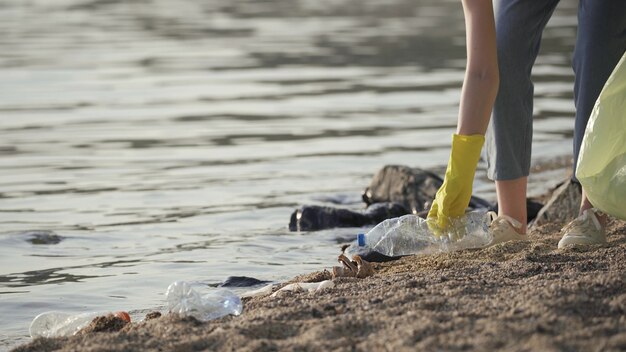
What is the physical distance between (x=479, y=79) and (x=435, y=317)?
153cm

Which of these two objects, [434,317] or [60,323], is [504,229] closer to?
[434,317]

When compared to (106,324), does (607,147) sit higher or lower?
higher

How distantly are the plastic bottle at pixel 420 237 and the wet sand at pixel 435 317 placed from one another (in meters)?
0.43

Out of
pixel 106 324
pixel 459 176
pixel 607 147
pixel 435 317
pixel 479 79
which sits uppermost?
pixel 479 79

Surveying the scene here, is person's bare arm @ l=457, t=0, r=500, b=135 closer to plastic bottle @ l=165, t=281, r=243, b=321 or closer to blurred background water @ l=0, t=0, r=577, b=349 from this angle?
blurred background water @ l=0, t=0, r=577, b=349

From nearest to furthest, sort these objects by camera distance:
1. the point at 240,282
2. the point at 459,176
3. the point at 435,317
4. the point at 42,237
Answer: the point at 435,317 < the point at 459,176 < the point at 240,282 < the point at 42,237

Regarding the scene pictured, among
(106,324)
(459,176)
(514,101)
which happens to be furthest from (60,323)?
(514,101)

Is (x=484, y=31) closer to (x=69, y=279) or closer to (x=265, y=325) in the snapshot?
(x=265, y=325)

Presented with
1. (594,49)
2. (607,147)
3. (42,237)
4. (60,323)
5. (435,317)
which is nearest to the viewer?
(435,317)

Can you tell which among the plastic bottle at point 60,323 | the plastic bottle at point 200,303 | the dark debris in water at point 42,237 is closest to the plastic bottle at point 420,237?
the plastic bottle at point 200,303

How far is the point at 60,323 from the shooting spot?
4.22m

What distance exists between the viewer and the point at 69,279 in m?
5.34

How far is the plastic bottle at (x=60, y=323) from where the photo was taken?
4133 mm

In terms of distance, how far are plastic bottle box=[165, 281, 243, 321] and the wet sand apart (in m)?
0.06
